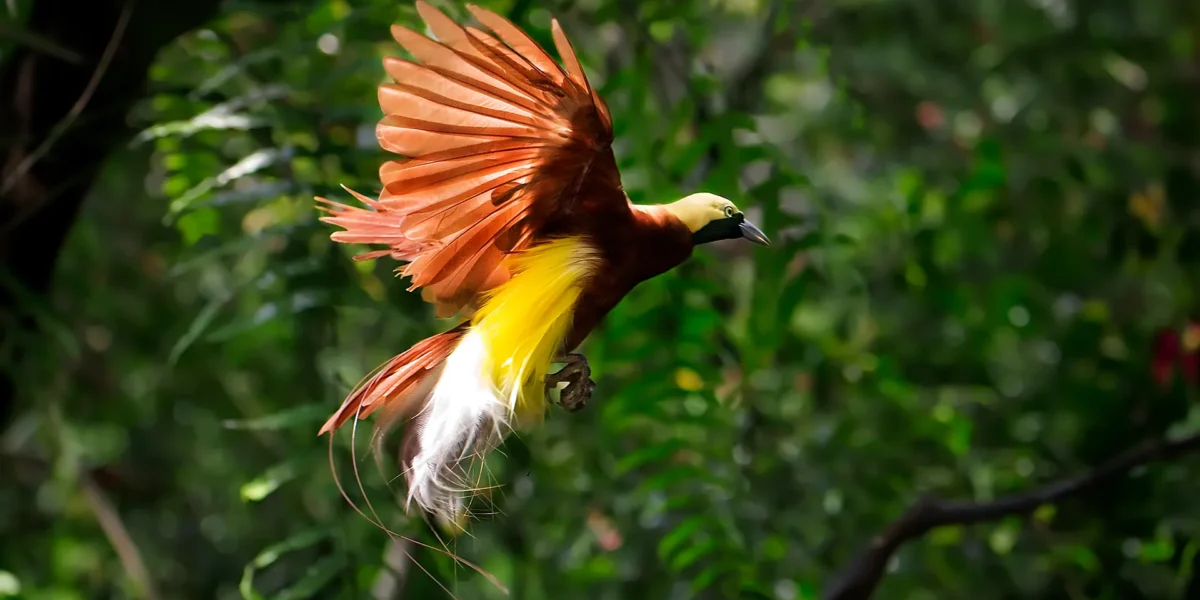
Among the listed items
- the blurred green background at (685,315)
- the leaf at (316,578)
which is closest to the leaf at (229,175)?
the blurred green background at (685,315)

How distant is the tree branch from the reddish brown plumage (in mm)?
442

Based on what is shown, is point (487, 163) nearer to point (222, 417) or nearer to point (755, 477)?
point (755, 477)

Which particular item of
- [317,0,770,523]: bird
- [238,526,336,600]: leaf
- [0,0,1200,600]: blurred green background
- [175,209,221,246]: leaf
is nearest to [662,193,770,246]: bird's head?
[317,0,770,523]: bird

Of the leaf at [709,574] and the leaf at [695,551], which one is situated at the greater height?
the leaf at [695,551]

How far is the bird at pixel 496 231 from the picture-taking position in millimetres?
387

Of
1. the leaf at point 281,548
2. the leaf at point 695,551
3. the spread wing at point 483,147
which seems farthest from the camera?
the leaf at point 695,551

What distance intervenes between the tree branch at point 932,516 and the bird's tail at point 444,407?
43 cm

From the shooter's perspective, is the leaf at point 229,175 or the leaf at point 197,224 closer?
the leaf at point 229,175

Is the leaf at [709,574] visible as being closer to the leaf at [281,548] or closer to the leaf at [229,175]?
the leaf at [281,548]

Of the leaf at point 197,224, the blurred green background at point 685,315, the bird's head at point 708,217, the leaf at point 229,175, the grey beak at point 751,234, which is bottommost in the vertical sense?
the blurred green background at point 685,315

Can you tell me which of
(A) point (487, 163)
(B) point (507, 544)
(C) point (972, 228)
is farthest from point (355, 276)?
(C) point (972, 228)

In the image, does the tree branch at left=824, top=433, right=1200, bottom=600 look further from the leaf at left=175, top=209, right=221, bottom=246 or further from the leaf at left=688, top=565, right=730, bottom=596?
the leaf at left=175, top=209, right=221, bottom=246

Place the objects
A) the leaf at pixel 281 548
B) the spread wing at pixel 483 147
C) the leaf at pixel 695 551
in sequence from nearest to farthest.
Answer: the spread wing at pixel 483 147 → the leaf at pixel 281 548 → the leaf at pixel 695 551

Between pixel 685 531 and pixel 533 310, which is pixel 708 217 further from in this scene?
pixel 685 531
